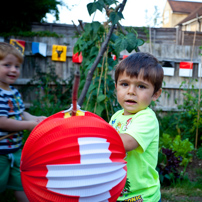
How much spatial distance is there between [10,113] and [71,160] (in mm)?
1411

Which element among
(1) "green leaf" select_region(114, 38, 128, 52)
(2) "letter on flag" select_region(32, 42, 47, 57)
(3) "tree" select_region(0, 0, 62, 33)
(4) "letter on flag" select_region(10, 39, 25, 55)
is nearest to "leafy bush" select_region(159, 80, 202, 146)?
(1) "green leaf" select_region(114, 38, 128, 52)

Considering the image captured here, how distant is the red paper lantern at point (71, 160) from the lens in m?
0.77

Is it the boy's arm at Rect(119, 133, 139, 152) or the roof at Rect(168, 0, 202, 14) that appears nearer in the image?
the boy's arm at Rect(119, 133, 139, 152)

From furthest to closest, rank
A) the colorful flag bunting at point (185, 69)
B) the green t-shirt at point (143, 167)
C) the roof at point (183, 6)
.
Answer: the roof at point (183, 6) < the colorful flag bunting at point (185, 69) < the green t-shirt at point (143, 167)

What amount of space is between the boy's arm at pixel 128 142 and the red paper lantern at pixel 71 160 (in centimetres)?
27

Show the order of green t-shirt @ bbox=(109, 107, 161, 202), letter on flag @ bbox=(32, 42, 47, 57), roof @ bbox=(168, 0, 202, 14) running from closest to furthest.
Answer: green t-shirt @ bbox=(109, 107, 161, 202) → letter on flag @ bbox=(32, 42, 47, 57) → roof @ bbox=(168, 0, 202, 14)

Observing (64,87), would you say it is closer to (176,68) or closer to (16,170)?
(176,68)

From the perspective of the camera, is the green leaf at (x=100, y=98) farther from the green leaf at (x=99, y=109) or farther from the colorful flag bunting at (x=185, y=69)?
the colorful flag bunting at (x=185, y=69)

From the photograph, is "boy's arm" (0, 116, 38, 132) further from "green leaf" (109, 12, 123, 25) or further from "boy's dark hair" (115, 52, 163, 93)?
"green leaf" (109, 12, 123, 25)

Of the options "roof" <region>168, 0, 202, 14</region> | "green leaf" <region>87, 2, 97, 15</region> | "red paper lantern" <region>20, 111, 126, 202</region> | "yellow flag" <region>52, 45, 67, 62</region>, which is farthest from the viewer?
"roof" <region>168, 0, 202, 14</region>

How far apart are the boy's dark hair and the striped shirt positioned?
108cm

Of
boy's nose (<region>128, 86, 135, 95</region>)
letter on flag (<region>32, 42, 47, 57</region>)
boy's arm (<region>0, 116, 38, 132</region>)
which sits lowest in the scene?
boy's arm (<region>0, 116, 38, 132</region>)

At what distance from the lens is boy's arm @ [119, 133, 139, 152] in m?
1.12

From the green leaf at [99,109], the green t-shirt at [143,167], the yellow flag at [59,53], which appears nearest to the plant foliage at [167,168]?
the green leaf at [99,109]
